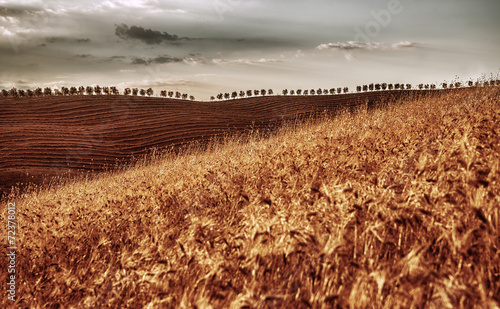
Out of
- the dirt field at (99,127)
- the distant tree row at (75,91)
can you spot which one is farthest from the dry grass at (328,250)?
the distant tree row at (75,91)

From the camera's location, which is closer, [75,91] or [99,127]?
[99,127]

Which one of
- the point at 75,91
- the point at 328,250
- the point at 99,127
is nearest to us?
the point at 328,250

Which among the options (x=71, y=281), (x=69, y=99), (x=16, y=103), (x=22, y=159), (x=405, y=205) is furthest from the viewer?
(x=69, y=99)

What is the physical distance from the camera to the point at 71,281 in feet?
10.5

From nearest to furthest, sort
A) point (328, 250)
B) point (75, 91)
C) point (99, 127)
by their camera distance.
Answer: point (328, 250)
point (99, 127)
point (75, 91)

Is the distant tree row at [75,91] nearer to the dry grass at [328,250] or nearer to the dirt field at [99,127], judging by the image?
the dirt field at [99,127]

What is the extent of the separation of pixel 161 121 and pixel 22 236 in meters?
23.9

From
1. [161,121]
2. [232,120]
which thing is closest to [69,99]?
[161,121]

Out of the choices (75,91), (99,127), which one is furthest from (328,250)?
(75,91)

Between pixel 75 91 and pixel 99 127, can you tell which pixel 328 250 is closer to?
pixel 99 127

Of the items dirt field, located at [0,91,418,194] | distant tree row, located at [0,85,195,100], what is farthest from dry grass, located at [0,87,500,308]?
distant tree row, located at [0,85,195,100]

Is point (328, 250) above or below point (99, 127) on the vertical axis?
above

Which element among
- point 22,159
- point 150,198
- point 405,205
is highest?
point 405,205

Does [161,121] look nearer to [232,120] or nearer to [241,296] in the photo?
[232,120]
